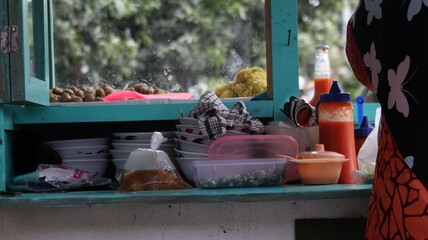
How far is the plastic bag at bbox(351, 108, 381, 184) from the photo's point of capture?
6.30 feet

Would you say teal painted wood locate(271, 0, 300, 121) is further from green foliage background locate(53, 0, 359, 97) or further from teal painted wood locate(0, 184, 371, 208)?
teal painted wood locate(0, 184, 371, 208)

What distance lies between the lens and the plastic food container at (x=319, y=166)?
1.89 m

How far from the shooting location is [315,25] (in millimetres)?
5820

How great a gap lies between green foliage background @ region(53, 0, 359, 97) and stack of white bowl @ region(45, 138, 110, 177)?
1.38 ft

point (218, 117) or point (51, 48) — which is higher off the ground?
point (51, 48)

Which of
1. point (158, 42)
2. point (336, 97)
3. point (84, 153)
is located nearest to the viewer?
point (336, 97)

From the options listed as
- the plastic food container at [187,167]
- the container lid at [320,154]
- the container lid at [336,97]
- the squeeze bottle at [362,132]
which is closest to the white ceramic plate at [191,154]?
the plastic food container at [187,167]

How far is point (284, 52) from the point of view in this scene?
218cm

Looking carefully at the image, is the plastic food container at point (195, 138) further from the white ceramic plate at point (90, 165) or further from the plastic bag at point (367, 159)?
the plastic bag at point (367, 159)

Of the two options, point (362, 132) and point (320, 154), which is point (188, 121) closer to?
point (320, 154)

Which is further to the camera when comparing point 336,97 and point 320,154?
point 336,97

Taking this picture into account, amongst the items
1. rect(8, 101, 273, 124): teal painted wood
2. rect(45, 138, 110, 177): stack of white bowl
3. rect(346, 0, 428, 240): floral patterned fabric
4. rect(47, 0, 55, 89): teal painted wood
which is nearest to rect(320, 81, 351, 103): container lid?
rect(8, 101, 273, 124): teal painted wood

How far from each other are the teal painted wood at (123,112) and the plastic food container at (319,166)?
0.33m

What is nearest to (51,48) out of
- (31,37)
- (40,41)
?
(40,41)
